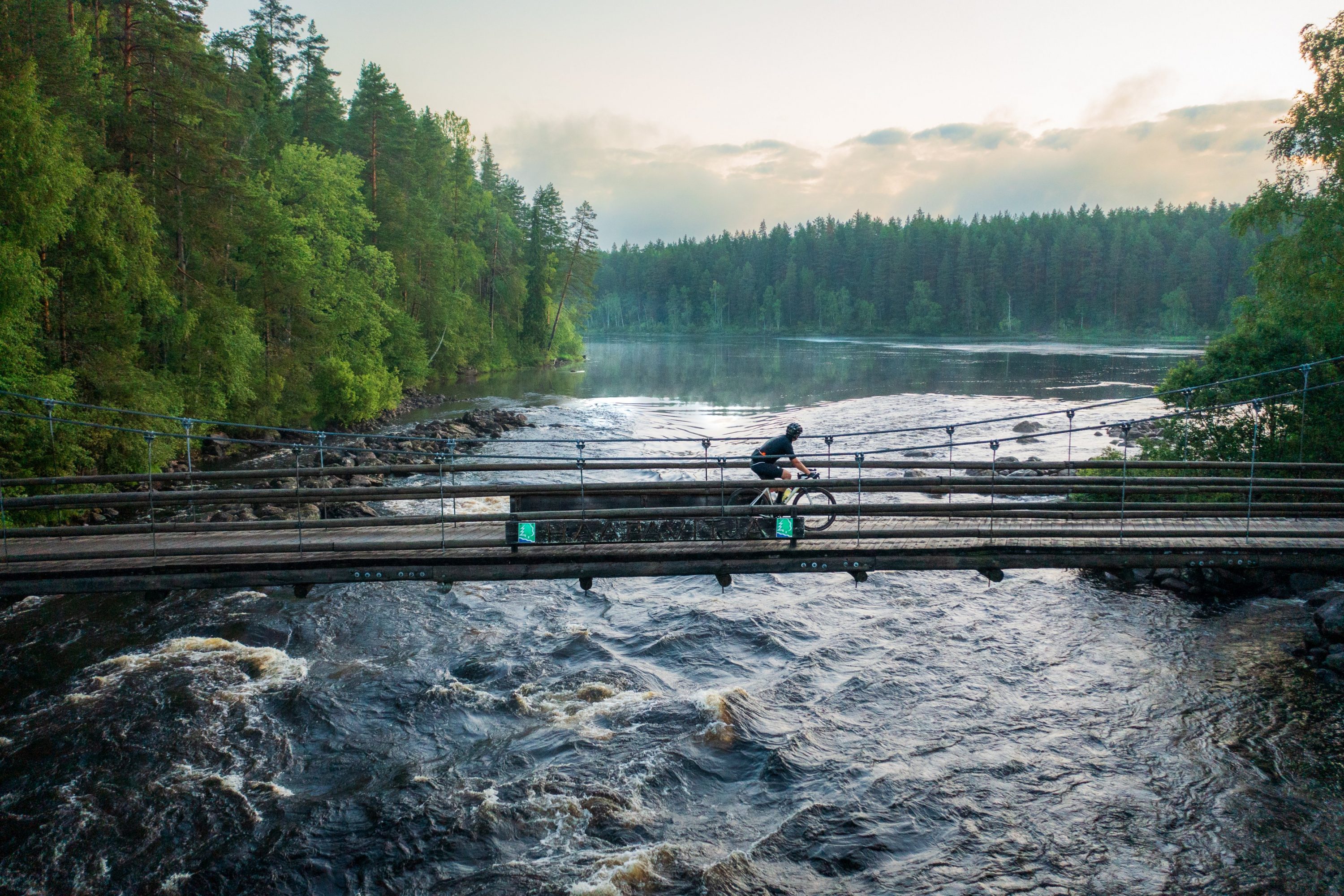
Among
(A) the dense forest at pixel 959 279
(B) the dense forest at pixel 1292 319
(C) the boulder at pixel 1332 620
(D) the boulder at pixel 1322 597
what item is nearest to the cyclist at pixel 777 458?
(C) the boulder at pixel 1332 620

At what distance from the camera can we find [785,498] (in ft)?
42.4

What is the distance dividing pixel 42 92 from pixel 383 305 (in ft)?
62.8

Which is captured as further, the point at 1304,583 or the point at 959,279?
the point at 959,279

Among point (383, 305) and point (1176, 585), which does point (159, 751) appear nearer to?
point (1176, 585)

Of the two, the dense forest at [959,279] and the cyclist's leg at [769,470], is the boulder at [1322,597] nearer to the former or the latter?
the cyclist's leg at [769,470]

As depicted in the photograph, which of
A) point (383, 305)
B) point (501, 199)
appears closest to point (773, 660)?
point (383, 305)

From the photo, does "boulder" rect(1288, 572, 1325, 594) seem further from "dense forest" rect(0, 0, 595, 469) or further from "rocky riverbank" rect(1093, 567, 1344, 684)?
"dense forest" rect(0, 0, 595, 469)

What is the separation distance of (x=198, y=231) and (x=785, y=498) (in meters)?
23.6

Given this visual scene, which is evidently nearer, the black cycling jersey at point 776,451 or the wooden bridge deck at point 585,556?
the wooden bridge deck at point 585,556

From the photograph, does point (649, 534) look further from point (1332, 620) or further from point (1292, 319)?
point (1292, 319)

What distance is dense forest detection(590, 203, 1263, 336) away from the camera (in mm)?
108188

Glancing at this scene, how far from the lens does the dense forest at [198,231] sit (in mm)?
19234

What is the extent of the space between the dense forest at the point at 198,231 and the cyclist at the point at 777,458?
1606cm

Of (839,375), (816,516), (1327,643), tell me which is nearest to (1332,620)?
(1327,643)
